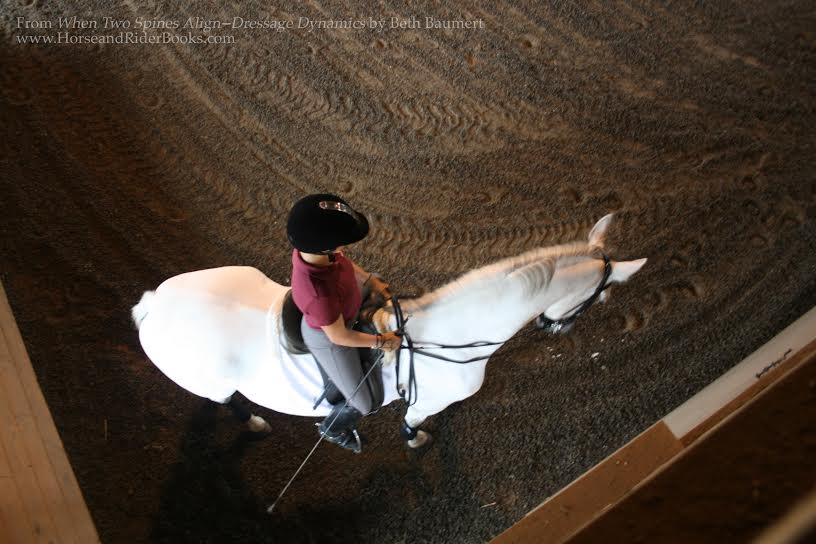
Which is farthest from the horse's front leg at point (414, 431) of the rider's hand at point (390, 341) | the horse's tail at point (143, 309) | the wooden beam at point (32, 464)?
the wooden beam at point (32, 464)

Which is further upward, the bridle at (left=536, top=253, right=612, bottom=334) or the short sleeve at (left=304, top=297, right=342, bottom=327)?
the bridle at (left=536, top=253, right=612, bottom=334)

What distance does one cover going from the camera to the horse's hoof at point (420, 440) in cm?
270

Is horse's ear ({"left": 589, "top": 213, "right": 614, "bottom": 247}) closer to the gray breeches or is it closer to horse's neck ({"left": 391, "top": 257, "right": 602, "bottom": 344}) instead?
horse's neck ({"left": 391, "top": 257, "right": 602, "bottom": 344})

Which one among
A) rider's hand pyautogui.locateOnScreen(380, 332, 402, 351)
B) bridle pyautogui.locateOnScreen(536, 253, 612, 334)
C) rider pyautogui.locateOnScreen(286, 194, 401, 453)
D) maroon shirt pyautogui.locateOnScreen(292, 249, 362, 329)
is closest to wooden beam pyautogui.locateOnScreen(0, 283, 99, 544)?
rider pyautogui.locateOnScreen(286, 194, 401, 453)

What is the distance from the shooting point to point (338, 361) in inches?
78.2

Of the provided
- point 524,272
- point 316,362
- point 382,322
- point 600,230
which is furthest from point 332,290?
point 600,230

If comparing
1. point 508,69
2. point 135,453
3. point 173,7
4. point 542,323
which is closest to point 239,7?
point 173,7

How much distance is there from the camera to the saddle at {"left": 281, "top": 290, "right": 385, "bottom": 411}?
77.0 inches

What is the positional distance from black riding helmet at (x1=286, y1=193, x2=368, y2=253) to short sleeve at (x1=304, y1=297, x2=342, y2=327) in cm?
20

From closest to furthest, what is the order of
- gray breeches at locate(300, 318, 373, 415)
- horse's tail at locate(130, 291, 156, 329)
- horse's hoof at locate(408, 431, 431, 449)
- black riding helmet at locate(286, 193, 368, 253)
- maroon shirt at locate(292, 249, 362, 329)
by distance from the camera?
black riding helmet at locate(286, 193, 368, 253) < maroon shirt at locate(292, 249, 362, 329) < gray breeches at locate(300, 318, 373, 415) < horse's tail at locate(130, 291, 156, 329) < horse's hoof at locate(408, 431, 431, 449)

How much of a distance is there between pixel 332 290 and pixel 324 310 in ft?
0.24

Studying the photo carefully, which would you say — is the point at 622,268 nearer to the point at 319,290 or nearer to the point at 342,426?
the point at 319,290

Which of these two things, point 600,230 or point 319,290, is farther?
point 600,230

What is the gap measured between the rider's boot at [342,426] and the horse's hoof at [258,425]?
0.49 meters
